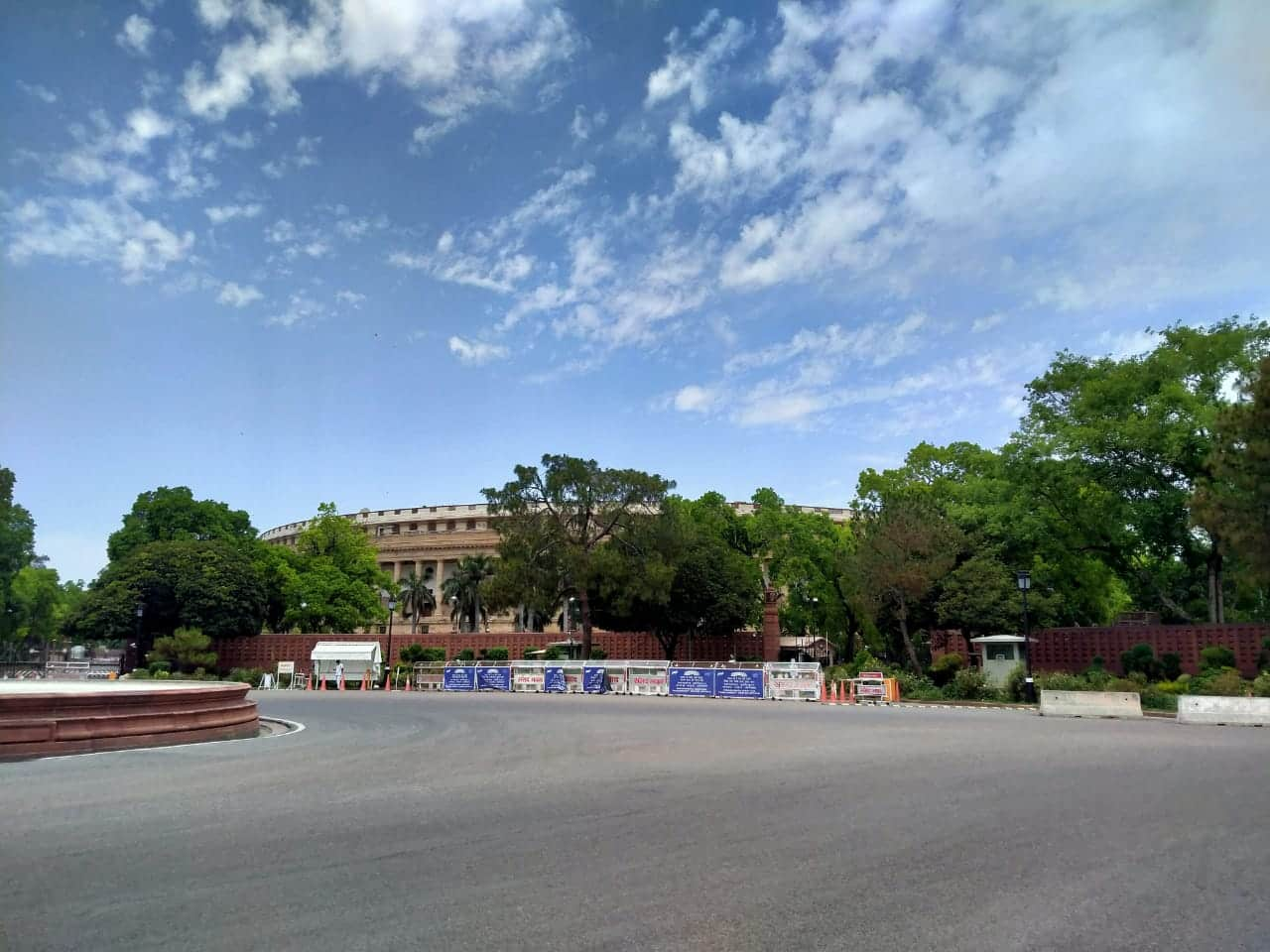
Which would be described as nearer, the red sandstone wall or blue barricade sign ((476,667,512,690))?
blue barricade sign ((476,667,512,690))

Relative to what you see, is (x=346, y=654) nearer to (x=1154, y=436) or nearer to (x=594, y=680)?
(x=594, y=680)

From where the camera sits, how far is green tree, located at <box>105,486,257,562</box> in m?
70.8

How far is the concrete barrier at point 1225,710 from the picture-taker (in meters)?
21.5

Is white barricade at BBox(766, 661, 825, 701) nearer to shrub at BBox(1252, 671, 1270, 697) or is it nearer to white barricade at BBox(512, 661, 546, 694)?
white barricade at BBox(512, 661, 546, 694)

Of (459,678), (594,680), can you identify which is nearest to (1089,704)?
(594,680)

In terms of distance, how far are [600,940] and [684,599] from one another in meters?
50.4

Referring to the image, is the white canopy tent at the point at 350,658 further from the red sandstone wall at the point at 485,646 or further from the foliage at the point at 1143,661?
the foliage at the point at 1143,661

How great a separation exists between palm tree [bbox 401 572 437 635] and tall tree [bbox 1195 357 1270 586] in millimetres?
70145

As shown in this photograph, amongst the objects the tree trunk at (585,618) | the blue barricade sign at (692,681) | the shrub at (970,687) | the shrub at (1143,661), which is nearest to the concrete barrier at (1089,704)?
the shrub at (970,687)

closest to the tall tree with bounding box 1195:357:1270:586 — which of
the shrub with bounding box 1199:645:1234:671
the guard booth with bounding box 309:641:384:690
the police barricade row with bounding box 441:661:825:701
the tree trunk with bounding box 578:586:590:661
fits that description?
the shrub with bounding box 1199:645:1234:671

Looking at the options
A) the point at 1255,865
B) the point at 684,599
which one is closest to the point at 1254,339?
the point at 684,599

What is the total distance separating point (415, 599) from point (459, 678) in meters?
48.0

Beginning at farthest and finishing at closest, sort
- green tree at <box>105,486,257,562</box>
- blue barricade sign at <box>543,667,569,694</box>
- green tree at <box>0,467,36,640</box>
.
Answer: green tree at <box>105,486,257,562</box>, green tree at <box>0,467,36,640</box>, blue barricade sign at <box>543,667,569,694</box>

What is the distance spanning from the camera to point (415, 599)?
88125 millimetres
